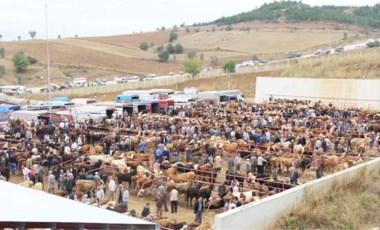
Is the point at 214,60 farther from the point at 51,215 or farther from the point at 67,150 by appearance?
the point at 51,215

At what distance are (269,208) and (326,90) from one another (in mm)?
29915

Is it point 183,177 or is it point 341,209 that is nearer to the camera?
point 341,209

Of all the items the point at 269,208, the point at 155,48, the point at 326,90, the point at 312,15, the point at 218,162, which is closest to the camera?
the point at 269,208

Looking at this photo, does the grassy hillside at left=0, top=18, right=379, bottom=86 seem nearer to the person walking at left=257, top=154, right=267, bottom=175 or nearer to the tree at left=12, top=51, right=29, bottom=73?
the tree at left=12, top=51, right=29, bottom=73

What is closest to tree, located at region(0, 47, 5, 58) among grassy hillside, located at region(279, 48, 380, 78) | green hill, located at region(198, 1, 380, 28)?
grassy hillside, located at region(279, 48, 380, 78)

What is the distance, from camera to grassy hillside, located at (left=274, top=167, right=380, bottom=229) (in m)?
17.1

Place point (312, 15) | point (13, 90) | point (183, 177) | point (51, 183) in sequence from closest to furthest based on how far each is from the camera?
point (51, 183) → point (183, 177) → point (13, 90) → point (312, 15)

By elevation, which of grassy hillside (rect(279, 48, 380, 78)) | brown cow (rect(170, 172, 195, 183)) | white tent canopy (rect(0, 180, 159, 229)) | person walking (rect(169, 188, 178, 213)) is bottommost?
person walking (rect(169, 188, 178, 213))

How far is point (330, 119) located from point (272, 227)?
18306 millimetres

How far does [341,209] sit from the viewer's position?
1798 centimetres

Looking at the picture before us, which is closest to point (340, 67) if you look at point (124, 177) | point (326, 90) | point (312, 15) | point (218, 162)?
point (326, 90)

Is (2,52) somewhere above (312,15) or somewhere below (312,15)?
below

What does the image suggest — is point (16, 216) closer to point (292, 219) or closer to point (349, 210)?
point (292, 219)

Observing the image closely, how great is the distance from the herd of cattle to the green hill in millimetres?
124885
